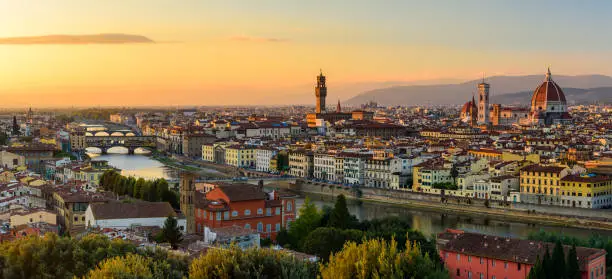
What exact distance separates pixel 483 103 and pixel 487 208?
40524mm

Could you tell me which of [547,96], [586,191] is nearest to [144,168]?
[586,191]

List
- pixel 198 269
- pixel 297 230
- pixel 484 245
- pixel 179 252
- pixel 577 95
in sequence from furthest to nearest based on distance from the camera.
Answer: pixel 577 95
pixel 297 230
pixel 484 245
pixel 179 252
pixel 198 269

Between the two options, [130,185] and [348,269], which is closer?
[348,269]

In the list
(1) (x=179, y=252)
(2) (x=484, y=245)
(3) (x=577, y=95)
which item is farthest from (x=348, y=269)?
(3) (x=577, y=95)

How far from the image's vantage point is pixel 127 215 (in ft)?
47.0

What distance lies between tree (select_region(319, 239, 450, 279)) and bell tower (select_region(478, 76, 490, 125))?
2103 inches

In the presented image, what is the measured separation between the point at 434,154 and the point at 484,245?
764 inches

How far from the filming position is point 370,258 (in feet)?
29.4

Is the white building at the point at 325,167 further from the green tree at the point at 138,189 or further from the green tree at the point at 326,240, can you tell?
the green tree at the point at 326,240

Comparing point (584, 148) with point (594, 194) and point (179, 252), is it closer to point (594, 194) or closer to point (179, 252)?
point (594, 194)

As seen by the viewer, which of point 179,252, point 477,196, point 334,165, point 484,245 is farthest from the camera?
point 334,165

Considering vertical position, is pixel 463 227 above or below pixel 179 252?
below

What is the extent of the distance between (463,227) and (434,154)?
1179 centimetres

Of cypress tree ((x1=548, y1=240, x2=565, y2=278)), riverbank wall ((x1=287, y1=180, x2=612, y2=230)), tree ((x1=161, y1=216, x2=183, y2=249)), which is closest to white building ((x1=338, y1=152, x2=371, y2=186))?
riverbank wall ((x1=287, y1=180, x2=612, y2=230))
